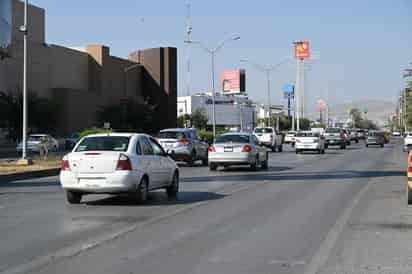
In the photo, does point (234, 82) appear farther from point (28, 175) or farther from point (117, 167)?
point (117, 167)

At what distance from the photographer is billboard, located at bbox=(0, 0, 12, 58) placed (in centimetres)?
→ 4097

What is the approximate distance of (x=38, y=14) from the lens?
87938 millimetres

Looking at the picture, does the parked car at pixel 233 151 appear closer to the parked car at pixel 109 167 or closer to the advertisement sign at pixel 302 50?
the parked car at pixel 109 167


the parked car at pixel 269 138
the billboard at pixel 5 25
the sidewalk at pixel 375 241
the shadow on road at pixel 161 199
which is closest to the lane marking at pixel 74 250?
the shadow on road at pixel 161 199

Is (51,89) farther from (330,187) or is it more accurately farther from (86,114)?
(330,187)

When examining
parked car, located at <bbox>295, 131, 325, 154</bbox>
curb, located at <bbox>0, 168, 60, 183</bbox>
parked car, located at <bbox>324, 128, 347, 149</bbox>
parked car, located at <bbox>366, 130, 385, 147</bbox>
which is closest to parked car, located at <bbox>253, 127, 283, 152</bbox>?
parked car, located at <bbox>295, 131, 325, 154</bbox>

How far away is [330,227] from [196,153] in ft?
68.9

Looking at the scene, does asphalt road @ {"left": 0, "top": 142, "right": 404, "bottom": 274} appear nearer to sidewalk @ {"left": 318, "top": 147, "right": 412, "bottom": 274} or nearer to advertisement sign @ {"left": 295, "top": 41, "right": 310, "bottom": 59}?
sidewalk @ {"left": 318, "top": 147, "right": 412, "bottom": 274}

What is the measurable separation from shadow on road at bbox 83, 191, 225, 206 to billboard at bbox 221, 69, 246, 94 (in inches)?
5185

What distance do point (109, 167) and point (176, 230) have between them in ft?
13.0

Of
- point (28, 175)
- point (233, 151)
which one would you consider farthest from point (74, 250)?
point (233, 151)

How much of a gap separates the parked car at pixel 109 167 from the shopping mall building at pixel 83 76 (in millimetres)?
56335

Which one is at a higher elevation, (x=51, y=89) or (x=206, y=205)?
(x=51, y=89)

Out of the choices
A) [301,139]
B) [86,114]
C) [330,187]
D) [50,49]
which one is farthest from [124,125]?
[330,187]
